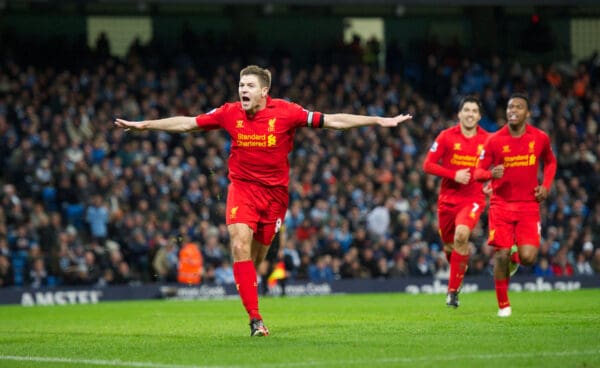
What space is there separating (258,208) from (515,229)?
4.02m

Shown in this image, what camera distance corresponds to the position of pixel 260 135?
12.8m

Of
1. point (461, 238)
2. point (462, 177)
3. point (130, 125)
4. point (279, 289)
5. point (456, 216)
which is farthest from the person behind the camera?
point (279, 289)

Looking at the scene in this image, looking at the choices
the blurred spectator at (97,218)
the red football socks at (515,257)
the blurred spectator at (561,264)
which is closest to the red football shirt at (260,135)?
the red football socks at (515,257)

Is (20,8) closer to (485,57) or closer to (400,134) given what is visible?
(400,134)

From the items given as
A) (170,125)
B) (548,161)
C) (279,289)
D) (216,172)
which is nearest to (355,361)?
(170,125)

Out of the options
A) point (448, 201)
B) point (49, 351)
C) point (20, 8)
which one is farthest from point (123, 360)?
point (20, 8)

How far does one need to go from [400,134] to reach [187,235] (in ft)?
27.2

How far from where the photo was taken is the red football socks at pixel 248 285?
1234cm

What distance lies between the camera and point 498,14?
40.8m

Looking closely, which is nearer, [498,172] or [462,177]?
[498,172]

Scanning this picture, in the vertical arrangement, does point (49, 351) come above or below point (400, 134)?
below

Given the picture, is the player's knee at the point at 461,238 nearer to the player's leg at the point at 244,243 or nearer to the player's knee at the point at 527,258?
the player's knee at the point at 527,258

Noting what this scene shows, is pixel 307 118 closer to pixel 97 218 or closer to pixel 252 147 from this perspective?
pixel 252 147

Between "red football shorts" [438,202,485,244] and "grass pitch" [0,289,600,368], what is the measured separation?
115 centimetres
